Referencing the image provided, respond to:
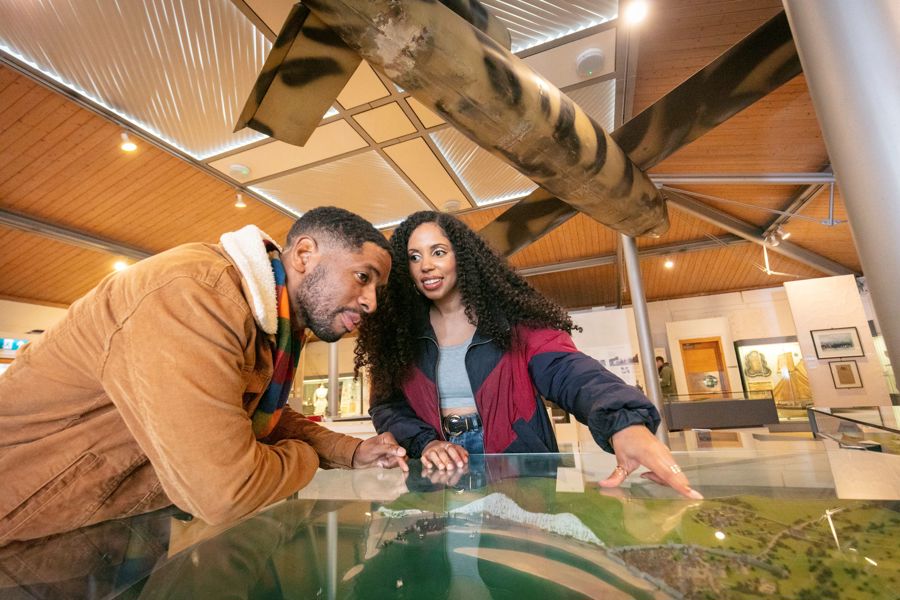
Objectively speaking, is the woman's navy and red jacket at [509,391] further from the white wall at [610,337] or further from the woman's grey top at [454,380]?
the white wall at [610,337]

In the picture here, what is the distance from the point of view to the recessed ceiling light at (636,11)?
3.38 m

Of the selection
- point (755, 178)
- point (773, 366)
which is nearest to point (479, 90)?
point (755, 178)

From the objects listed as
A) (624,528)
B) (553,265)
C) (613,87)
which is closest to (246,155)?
(613,87)

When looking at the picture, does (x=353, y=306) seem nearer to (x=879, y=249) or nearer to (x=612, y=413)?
(x=612, y=413)

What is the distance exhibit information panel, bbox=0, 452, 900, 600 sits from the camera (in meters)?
0.55

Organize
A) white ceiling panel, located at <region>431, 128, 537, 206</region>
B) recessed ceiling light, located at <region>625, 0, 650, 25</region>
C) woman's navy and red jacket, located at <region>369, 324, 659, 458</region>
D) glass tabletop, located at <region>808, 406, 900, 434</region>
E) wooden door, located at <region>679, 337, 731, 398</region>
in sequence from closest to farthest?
woman's navy and red jacket, located at <region>369, 324, 659, 458</region>, glass tabletop, located at <region>808, 406, 900, 434</region>, recessed ceiling light, located at <region>625, 0, 650, 25</region>, white ceiling panel, located at <region>431, 128, 537, 206</region>, wooden door, located at <region>679, 337, 731, 398</region>

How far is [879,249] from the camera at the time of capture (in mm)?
977

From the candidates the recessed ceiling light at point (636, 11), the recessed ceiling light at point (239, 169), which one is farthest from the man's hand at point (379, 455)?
the recessed ceiling light at point (239, 169)

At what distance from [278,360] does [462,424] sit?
0.87 m

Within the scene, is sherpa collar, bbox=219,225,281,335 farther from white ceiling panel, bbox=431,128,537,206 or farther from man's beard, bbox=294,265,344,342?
white ceiling panel, bbox=431,128,537,206

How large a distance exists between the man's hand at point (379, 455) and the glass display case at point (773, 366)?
11810 mm

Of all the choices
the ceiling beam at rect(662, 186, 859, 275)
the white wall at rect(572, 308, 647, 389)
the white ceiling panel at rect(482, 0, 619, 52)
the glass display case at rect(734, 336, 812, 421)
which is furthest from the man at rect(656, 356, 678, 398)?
the white ceiling panel at rect(482, 0, 619, 52)

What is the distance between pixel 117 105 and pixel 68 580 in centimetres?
531

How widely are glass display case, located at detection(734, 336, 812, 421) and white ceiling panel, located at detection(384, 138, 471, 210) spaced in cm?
894
